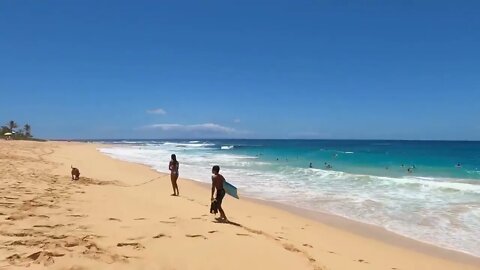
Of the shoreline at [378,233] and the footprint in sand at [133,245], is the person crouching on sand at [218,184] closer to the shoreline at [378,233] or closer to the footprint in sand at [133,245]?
the footprint in sand at [133,245]

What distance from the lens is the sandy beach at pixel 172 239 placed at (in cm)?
565

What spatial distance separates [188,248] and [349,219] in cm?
707

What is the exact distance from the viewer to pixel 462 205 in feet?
47.7

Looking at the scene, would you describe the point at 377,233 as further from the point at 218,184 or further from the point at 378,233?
the point at 218,184

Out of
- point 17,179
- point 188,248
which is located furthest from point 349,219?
point 17,179

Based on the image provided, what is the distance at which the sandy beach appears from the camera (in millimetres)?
5648

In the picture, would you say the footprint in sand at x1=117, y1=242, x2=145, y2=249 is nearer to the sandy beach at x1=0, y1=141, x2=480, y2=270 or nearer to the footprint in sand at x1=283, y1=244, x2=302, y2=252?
the sandy beach at x1=0, y1=141, x2=480, y2=270

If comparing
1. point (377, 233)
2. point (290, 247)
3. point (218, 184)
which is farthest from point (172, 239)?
point (377, 233)

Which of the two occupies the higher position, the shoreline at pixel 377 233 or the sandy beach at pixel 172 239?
the sandy beach at pixel 172 239

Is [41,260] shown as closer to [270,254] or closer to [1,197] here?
[270,254]

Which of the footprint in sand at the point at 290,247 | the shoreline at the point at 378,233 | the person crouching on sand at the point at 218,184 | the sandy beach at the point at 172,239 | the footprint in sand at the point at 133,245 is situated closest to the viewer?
the sandy beach at the point at 172,239

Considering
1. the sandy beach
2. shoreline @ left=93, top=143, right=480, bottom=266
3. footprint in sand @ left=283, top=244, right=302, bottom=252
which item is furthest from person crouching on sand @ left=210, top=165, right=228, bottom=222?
shoreline @ left=93, top=143, right=480, bottom=266

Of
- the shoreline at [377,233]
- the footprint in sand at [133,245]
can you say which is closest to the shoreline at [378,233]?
the shoreline at [377,233]

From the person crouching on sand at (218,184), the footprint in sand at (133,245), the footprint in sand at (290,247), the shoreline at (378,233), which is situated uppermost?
the person crouching on sand at (218,184)
